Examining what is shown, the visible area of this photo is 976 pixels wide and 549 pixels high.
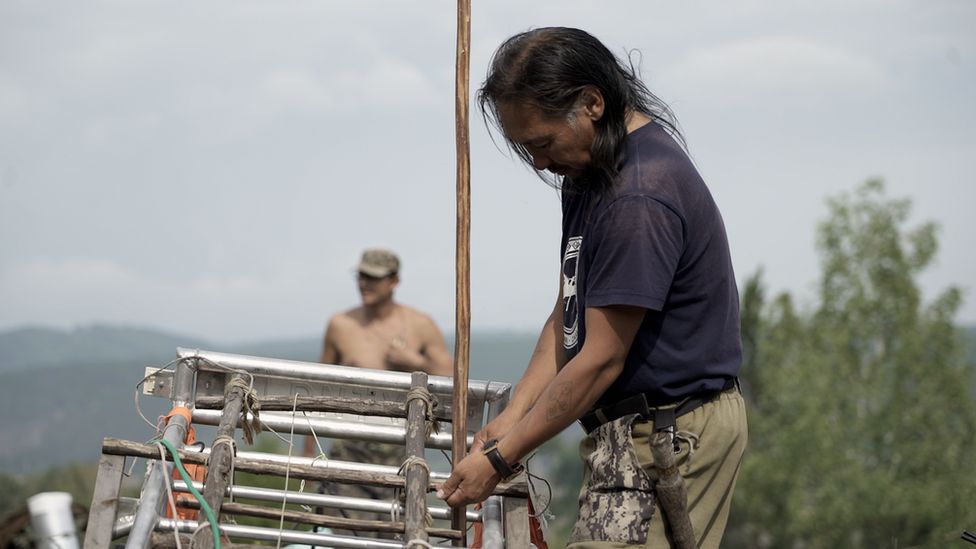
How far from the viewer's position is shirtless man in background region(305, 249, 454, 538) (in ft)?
26.9

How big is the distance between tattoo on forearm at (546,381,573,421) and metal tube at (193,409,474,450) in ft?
2.15

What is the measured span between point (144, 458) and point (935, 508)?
130 ft

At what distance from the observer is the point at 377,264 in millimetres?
8359

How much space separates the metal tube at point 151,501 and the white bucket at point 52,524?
1.36ft

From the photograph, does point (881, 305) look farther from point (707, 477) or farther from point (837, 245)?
point (707, 477)

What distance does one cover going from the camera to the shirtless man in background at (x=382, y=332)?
8188 millimetres

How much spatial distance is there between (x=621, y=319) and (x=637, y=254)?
0.18 metres

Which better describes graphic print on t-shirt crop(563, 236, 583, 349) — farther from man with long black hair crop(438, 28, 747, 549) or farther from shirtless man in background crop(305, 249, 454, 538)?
shirtless man in background crop(305, 249, 454, 538)

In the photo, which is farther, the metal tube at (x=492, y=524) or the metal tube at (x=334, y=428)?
the metal tube at (x=334, y=428)

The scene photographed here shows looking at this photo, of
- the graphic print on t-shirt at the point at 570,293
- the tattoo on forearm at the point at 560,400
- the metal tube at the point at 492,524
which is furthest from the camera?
the graphic print on t-shirt at the point at 570,293

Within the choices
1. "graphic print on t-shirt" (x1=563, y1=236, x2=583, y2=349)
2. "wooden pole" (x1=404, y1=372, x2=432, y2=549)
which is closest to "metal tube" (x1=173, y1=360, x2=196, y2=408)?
"wooden pole" (x1=404, y1=372, x2=432, y2=549)

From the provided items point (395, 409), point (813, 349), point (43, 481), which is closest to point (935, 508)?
point (813, 349)

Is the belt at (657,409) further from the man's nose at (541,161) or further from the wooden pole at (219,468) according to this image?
the wooden pole at (219,468)

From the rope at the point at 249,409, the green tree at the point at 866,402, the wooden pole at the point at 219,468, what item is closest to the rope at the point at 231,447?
the wooden pole at the point at 219,468
